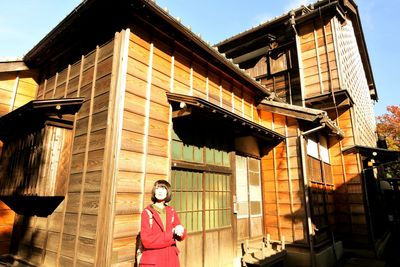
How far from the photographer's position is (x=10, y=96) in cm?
722

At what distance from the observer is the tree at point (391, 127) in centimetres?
2942

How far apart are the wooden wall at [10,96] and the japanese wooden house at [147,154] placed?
3 cm

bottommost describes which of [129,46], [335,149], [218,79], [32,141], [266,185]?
[266,185]

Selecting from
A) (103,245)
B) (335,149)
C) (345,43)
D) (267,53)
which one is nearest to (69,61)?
(103,245)

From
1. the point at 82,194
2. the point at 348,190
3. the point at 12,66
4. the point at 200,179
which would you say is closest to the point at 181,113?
the point at 200,179

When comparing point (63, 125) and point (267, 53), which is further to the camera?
point (267, 53)

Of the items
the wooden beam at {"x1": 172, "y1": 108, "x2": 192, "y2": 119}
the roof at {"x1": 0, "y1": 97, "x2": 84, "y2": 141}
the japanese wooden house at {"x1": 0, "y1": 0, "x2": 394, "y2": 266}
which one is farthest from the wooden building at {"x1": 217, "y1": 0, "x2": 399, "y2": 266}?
the roof at {"x1": 0, "y1": 97, "x2": 84, "y2": 141}

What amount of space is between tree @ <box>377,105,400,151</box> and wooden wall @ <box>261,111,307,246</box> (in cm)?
2700

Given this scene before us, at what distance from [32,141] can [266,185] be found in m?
7.28

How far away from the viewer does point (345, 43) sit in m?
13.4

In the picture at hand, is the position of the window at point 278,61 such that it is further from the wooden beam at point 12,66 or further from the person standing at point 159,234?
the person standing at point 159,234

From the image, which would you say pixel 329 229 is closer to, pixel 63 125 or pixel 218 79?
pixel 218 79

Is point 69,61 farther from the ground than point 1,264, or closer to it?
farther from the ground

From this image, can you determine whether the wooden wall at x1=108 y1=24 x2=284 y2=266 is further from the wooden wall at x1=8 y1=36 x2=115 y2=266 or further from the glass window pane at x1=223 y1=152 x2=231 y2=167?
the glass window pane at x1=223 y1=152 x2=231 y2=167
